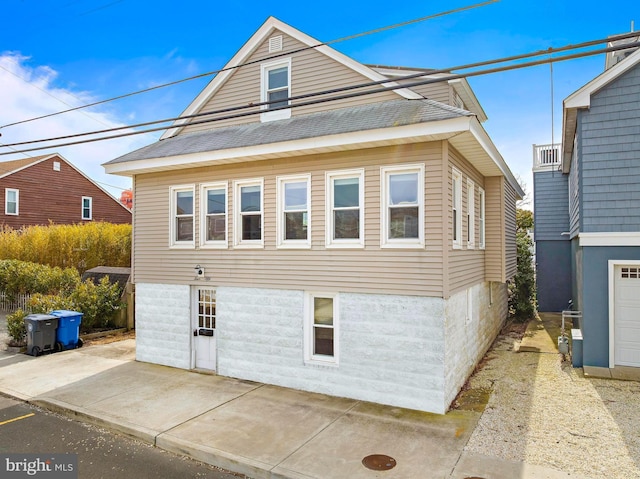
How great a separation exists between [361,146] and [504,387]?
5578mm

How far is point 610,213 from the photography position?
871cm

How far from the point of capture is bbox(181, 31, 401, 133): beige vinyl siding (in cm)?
898

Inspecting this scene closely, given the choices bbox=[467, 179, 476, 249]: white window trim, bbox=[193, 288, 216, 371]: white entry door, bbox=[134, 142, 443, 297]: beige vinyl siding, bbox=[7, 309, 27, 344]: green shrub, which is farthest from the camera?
bbox=[7, 309, 27, 344]: green shrub

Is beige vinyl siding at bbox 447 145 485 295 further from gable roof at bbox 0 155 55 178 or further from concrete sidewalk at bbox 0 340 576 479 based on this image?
gable roof at bbox 0 155 55 178

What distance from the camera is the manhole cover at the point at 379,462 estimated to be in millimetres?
5441

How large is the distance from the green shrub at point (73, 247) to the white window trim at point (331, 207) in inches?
533

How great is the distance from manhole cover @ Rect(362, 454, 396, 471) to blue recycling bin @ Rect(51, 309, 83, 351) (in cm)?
950

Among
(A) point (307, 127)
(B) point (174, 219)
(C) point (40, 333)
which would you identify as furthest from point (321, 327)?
(C) point (40, 333)

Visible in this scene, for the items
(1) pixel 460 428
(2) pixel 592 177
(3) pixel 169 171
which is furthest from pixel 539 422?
(3) pixel 169 171

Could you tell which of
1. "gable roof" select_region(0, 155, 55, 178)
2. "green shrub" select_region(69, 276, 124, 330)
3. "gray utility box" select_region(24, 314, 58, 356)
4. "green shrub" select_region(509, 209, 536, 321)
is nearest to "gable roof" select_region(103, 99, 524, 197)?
"gray utility box" select_region(24, 314, 58, 356)

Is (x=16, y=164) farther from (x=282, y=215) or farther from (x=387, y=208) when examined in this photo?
(x=387, y=208)

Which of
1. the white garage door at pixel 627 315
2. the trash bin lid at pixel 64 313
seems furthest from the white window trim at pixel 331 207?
the trash bin lid at pixel 64 313

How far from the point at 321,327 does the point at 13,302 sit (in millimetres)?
14192

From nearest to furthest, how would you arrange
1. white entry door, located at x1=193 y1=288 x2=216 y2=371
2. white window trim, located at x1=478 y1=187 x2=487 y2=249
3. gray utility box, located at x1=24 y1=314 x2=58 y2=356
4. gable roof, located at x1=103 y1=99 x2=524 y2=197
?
gable roof, located at x1=103 y1=99 x2=524 y2=197 < white entry door, located at x1=193 y1=288 x2=216 y2=371 < gray utility box, located at x1=24 y1=314 x2=58 y2=356 < white window trim, located at x1=478 y1=187 x2=487 y2=249
